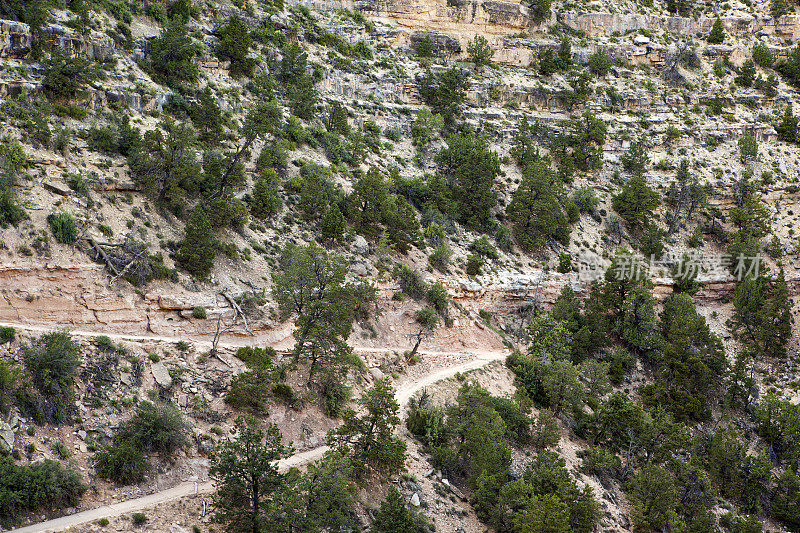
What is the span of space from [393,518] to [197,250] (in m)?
23.4

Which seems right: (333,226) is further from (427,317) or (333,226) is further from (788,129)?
(788,129)

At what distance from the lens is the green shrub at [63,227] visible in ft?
151

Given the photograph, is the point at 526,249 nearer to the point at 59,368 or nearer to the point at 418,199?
the point at 418,199

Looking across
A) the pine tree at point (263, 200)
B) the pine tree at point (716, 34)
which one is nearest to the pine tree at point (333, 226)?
the pine tree at point (263, 200)

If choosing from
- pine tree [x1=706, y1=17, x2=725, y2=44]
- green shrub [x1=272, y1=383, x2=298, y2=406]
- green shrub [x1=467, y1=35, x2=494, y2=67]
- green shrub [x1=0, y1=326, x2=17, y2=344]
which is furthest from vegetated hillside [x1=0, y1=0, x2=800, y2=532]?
pine tree [x1=706, y1=17, x2=725, y2=44]

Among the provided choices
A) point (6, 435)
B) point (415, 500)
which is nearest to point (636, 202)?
point (415, 500)

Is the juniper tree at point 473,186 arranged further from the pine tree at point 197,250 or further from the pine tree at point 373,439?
the pine tree at point 373,439

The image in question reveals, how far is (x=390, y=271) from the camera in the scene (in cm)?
6494

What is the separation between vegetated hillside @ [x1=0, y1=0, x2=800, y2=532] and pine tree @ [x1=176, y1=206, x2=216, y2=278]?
0.63 ft

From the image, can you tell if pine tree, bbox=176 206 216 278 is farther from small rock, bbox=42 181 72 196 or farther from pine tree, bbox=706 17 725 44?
pine tree, bbox=706 17 725 44

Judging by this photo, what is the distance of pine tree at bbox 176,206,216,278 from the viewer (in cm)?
5097

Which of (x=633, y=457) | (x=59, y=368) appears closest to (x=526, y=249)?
(x=633, y=457)

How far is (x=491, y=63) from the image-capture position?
10006 centimetres

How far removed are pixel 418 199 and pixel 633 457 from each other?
33.5 m
